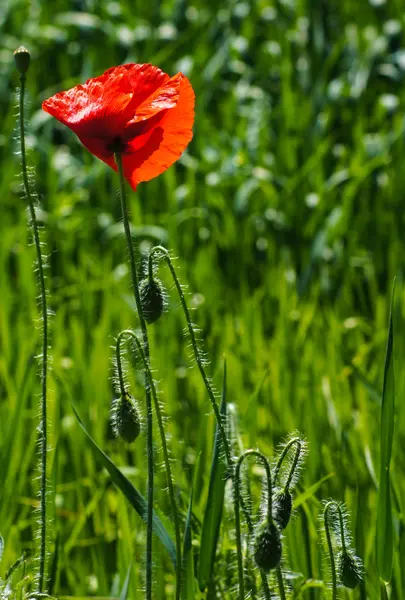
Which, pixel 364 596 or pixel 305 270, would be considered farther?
pixel 305 270

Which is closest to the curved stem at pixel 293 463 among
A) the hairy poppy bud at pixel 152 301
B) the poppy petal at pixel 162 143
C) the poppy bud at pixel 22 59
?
the hairy poppy bud at pixel 152 301

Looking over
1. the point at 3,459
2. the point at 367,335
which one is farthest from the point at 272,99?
the point at 3,459

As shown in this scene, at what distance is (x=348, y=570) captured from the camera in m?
1.36

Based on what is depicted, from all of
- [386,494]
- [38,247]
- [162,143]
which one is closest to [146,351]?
[38,247]

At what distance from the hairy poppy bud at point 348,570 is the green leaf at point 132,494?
0.25m

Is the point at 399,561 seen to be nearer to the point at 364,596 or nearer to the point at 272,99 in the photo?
the point at 364,596

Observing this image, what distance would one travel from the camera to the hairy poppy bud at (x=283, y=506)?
130cm

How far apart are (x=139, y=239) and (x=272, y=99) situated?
1.26m

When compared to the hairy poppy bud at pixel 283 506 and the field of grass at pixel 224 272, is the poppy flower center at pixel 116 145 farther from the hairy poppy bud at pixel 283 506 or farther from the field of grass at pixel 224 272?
the hairy poppy bud at pixel 283 506

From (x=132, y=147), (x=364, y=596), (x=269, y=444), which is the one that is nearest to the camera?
(x=132, y=147)

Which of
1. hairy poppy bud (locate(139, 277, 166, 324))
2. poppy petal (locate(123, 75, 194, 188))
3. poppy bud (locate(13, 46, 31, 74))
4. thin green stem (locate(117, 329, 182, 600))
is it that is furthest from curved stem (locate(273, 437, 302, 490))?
poppy bud (locate(13, 46, 31, 74))

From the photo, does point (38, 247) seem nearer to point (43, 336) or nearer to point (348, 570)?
point (43, 336)

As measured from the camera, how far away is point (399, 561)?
169cm

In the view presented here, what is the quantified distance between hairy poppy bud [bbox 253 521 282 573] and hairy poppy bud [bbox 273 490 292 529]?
0.08 meters
